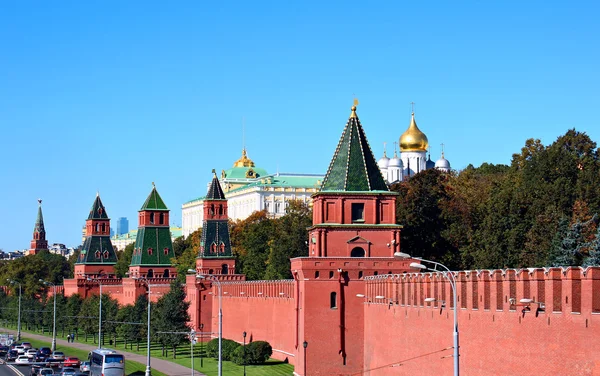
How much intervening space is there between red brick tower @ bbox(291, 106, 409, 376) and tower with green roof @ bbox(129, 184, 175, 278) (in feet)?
187

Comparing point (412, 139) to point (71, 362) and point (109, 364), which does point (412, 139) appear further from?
point (109, 364)

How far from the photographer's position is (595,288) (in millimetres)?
34844

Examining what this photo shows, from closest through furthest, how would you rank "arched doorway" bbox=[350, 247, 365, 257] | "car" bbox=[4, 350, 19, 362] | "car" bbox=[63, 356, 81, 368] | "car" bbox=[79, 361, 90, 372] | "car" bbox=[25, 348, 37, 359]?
"arched doorway" bbox=[350, 247, 365, 257] → "car" bbox=[79, 361, 90, 372] → "car" bbox=[63, 356, 81, 368] → "car" bbox=[25, 348, 37, 359] → "car" bbox=[4, 350, 19, 362]

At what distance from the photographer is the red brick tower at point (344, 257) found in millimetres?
63562

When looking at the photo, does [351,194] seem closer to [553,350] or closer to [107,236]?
[553,350]

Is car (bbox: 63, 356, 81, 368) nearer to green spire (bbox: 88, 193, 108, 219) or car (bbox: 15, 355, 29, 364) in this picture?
car (bbox: 15, 355, 29, 364)

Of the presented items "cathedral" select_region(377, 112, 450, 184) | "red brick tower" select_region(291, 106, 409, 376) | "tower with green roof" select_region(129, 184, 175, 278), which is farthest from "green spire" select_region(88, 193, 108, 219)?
"red brick tower" select_region(291, 106, 409, 376)

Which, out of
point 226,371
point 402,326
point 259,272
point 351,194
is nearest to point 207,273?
point 259,272

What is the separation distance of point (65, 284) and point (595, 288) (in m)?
113

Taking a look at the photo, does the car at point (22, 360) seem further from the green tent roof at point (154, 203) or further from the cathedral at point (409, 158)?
the cathedral at point (409, 158)

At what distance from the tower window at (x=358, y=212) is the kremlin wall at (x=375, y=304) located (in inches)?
2.2

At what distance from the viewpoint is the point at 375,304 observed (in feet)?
199

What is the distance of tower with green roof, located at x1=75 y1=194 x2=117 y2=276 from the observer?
13905cm

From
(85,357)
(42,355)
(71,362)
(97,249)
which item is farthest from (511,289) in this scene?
(97,249)
